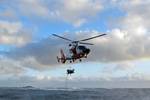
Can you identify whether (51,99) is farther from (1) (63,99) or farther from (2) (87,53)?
(2) (87,53)

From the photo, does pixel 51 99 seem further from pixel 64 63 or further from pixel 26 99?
pixel 64 63

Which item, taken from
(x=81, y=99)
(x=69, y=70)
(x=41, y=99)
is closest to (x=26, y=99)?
(x=41, y=99)

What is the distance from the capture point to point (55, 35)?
57.4 meters

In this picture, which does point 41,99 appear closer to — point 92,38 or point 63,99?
point 63,99

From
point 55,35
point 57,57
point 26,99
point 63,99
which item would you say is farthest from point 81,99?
point 55,35

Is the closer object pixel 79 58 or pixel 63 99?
pixel 79 58

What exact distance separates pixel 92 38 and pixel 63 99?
46.2m

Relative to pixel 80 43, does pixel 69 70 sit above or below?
below

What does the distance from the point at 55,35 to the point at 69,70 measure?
549 cm

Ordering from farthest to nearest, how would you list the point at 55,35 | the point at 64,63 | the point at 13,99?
the point at 13,99
the point at 64,63
the point at 55,35

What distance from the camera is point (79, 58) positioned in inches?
2283

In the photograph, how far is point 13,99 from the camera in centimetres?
10138

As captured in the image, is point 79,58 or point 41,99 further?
point 41,99

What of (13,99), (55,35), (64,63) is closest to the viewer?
(55,35)
